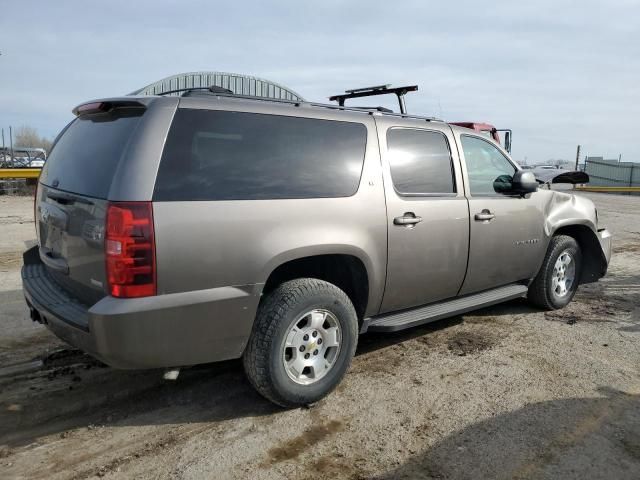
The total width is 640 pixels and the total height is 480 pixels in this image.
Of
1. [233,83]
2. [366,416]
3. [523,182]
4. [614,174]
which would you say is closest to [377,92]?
[523,182]

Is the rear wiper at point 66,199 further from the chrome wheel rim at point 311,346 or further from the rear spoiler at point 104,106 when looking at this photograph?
the chrome wheel rim at point 311,346

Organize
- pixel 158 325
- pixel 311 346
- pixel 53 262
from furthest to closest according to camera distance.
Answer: pixel 311 346 → pixel 53 262 → pixel 158 325

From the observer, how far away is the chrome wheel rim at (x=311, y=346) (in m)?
3.27

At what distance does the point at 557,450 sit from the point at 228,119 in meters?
2.67

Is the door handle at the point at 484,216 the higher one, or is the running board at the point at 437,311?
the door handle at the point at 484,216

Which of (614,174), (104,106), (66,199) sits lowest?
(614,174)

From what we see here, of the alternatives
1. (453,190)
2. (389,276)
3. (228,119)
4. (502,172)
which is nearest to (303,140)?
(228,119)

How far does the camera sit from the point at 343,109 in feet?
12.4

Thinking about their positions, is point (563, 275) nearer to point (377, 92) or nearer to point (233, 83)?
point (377, 92)

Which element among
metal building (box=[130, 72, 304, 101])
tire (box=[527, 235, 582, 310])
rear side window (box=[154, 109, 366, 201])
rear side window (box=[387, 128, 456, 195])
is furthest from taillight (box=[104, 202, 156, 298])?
metal building (box=[130, 72, 304, 101])

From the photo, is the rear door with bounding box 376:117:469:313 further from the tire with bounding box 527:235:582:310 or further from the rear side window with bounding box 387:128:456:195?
the tire with bounding box 527:235:582:310

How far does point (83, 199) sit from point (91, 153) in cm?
35

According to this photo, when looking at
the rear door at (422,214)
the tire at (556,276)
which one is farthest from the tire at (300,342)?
the tire at (556,276)

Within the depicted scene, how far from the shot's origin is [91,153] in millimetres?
3088
